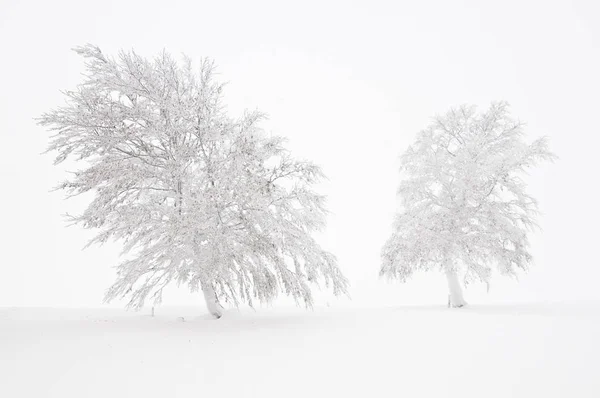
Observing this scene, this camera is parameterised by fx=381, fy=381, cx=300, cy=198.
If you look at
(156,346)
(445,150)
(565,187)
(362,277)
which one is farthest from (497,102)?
(565,187)

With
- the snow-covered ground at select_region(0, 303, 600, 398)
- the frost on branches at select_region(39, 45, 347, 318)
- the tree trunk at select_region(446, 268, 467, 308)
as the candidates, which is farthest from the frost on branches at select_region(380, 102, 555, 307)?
the frost on branches at select_region(39, 45, 347, 318)

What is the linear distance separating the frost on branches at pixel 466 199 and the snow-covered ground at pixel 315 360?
5.22 metres

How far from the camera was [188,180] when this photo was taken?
10805 millimetres

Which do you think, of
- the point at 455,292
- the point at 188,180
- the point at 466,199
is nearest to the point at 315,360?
the point at 188,180

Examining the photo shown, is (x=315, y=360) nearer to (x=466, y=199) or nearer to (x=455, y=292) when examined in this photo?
(x=466, y=199)

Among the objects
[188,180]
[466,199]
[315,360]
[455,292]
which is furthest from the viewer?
Result: [455,292]

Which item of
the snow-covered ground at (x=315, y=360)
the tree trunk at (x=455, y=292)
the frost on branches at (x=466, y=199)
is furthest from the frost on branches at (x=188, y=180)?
the tree trunk at (x=455, y=292)

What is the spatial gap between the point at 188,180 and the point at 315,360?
20.2 ft

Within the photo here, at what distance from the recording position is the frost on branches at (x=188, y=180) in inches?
417

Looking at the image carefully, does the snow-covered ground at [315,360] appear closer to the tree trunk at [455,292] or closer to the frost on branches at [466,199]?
the frost on branches at [466,199]

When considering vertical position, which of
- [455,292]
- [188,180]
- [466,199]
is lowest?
[455,292]

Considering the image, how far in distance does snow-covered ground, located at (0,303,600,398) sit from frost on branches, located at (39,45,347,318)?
5.45 ft

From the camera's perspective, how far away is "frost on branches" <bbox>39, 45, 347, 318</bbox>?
10.6m

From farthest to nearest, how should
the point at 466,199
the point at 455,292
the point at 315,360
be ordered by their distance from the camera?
1. the point at 455,292
2. the point at 466,199
3. the point at 315,360
